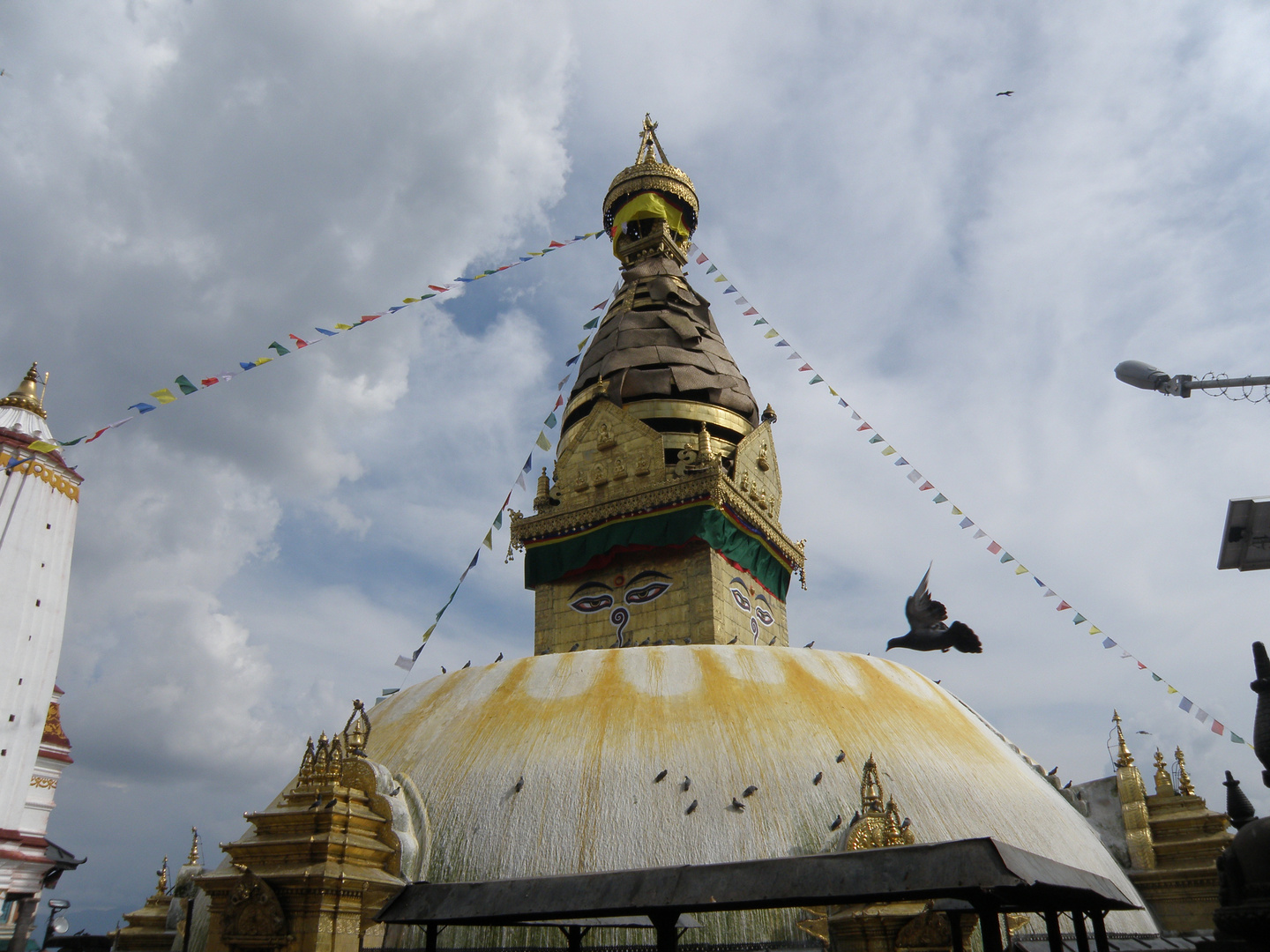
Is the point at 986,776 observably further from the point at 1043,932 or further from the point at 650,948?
the point at 650,948

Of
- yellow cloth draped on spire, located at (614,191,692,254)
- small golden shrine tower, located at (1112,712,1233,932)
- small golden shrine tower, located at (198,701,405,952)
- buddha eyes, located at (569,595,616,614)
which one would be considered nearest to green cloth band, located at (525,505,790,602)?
buddha eyes, located at (569,595,616,614)

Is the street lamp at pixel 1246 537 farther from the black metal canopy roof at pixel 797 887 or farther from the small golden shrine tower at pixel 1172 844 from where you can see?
the small golden shrine tower at pixel 1172 844

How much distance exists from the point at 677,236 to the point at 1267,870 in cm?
2100

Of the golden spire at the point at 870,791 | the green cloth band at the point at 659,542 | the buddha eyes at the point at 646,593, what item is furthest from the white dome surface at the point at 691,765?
the green cloth band at the point at 659,542

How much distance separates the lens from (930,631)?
1388 centimetres

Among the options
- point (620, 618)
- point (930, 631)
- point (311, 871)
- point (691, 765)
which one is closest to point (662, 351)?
point (620, 618)

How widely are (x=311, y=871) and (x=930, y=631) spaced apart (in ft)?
32.8

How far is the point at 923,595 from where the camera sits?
1405 centimetres

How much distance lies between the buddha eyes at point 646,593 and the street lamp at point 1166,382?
383 inches

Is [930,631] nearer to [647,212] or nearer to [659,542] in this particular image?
[659,542]

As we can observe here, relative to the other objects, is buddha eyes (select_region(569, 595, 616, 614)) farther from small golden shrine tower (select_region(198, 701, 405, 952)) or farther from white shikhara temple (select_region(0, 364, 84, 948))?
white shikhara temple (select_region(0, 364, 84, 948))

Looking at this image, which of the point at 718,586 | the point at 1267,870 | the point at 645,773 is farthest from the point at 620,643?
the point at 1267,870

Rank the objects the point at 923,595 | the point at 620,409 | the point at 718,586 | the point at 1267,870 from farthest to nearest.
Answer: the point at 620,409, the point at 718,586, the point at 923,595, the point at 1267,870

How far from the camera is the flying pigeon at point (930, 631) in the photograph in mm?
13789
